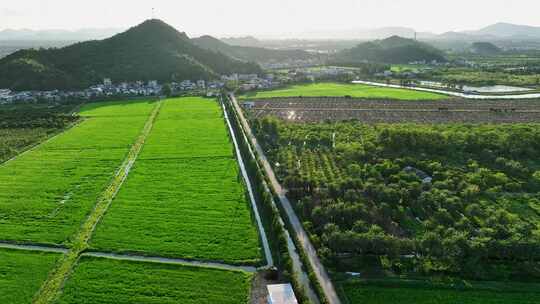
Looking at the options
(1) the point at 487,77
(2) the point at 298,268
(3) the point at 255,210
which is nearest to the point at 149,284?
(2) the point at 298,268

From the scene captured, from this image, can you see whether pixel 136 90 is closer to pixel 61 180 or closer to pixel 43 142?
pixel 43 142

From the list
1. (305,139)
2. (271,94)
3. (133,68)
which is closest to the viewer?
(305,139)

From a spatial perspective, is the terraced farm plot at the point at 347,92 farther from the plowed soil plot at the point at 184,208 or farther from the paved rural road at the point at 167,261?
the paved rural road at the point at 167,261

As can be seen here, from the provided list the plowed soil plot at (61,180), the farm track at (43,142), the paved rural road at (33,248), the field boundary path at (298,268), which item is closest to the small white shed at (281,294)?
the field boundary path at (298,268)

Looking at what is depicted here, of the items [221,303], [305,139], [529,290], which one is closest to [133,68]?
[305,139]

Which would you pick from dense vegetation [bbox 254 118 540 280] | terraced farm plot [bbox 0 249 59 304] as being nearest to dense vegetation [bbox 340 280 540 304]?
dense vegetation [bbox 254 118 540 280]

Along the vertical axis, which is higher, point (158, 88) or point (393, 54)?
point (393, 54)

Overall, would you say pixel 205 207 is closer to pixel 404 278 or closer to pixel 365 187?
pixel 365 187
